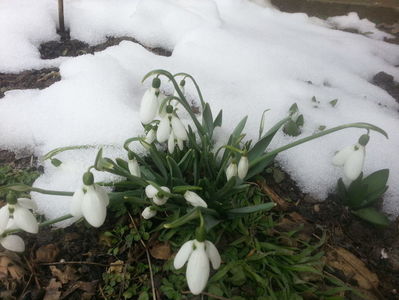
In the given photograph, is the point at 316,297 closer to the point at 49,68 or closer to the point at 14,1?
the point at 49,68

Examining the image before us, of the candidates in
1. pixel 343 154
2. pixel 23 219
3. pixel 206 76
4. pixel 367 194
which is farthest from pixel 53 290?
pixel 206 76

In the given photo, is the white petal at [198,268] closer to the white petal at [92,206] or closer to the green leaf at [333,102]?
the white petal at [92,206]

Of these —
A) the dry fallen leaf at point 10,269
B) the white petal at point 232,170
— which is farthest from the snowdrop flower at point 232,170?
the dry fallen leaf at point 10,269

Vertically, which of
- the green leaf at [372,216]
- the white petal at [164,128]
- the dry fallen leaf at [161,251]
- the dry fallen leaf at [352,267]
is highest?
the white petal at [164,128]

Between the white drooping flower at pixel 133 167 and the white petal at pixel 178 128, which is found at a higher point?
the white petal at pixel 178 128

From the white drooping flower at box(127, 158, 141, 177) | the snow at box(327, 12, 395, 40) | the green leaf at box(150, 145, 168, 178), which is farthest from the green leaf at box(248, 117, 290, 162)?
the snow at box(327, 12, 395, 40)

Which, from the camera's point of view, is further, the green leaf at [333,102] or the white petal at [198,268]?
the green leaf at [333,102]

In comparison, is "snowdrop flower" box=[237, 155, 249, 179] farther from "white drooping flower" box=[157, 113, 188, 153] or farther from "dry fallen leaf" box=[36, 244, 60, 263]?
"dry fallen leaf" box=[36, 244, 60, 263]
